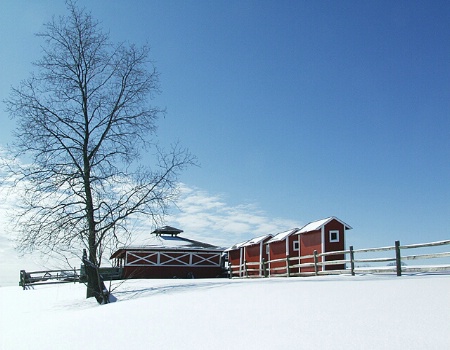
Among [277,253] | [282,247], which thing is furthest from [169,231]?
[282,247]

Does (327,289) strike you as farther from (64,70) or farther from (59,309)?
(64,70)

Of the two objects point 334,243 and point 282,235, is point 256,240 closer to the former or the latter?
point 282,235

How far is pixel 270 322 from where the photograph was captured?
744cm

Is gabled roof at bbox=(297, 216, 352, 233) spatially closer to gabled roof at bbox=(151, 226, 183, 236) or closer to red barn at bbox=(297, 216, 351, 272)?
red barn at bbox=(297, 216, 351, 272)

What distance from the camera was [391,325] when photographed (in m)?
6.55

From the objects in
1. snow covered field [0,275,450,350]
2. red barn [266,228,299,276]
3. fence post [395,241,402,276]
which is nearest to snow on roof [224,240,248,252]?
red barn [266,228,299,276]

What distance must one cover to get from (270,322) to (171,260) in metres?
28.1

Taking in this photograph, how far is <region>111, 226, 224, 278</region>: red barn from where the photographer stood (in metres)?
34.1

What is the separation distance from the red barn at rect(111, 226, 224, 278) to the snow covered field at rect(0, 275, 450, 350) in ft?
74.2

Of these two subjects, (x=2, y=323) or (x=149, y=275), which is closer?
(x=2, y=323)

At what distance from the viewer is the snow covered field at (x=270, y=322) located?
6.20 metres

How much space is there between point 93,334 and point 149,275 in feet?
86.3

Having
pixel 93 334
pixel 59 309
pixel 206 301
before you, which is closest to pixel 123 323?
pixel 93 334

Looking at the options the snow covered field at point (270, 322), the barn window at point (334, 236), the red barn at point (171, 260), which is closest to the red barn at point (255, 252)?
the red barn at point (171, 260)
